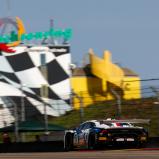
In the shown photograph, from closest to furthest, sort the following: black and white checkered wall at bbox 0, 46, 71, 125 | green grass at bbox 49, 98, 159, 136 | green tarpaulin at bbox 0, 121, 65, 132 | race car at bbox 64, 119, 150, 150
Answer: race car at bbox 64, 119, 150, 150 < green grass at bbox 49, 98, 159, 136 < green tarpaulin at bbox 0, 121, 65, 132 < black and white checkered wall at bbox 0, 46, 71, 125

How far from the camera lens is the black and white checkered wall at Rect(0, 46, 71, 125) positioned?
63.6 m

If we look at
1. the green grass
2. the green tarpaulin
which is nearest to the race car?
the green grass

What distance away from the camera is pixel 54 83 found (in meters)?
67.4

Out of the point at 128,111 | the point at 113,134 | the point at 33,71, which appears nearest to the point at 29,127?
the point at 128,111

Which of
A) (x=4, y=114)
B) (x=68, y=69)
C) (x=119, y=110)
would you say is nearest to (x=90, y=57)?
(x=68, y=69)

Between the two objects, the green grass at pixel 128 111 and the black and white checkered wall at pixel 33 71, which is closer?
the green grass at pixel 128 111

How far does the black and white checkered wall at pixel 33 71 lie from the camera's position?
63594mm

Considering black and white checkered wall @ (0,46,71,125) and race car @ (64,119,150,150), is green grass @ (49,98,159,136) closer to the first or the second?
race car @ (64,119,150,150)

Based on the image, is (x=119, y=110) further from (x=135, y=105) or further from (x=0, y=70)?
(x=0, y=70)

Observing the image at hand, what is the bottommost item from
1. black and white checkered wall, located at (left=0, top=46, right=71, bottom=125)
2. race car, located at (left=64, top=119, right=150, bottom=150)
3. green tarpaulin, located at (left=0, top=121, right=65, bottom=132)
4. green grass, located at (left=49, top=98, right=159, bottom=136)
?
race car, located at (left=64, top=119, right=150, bottom=150)

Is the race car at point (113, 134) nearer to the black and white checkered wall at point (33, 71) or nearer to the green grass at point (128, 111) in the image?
the green grass at point (128, 111)

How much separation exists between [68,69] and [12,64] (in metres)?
5.57

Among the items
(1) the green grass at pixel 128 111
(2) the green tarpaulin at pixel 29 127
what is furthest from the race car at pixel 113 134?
(2) the green tarpaulin at pixel 29 127

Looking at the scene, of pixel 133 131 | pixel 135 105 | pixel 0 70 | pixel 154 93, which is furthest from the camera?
pixel 0 70
